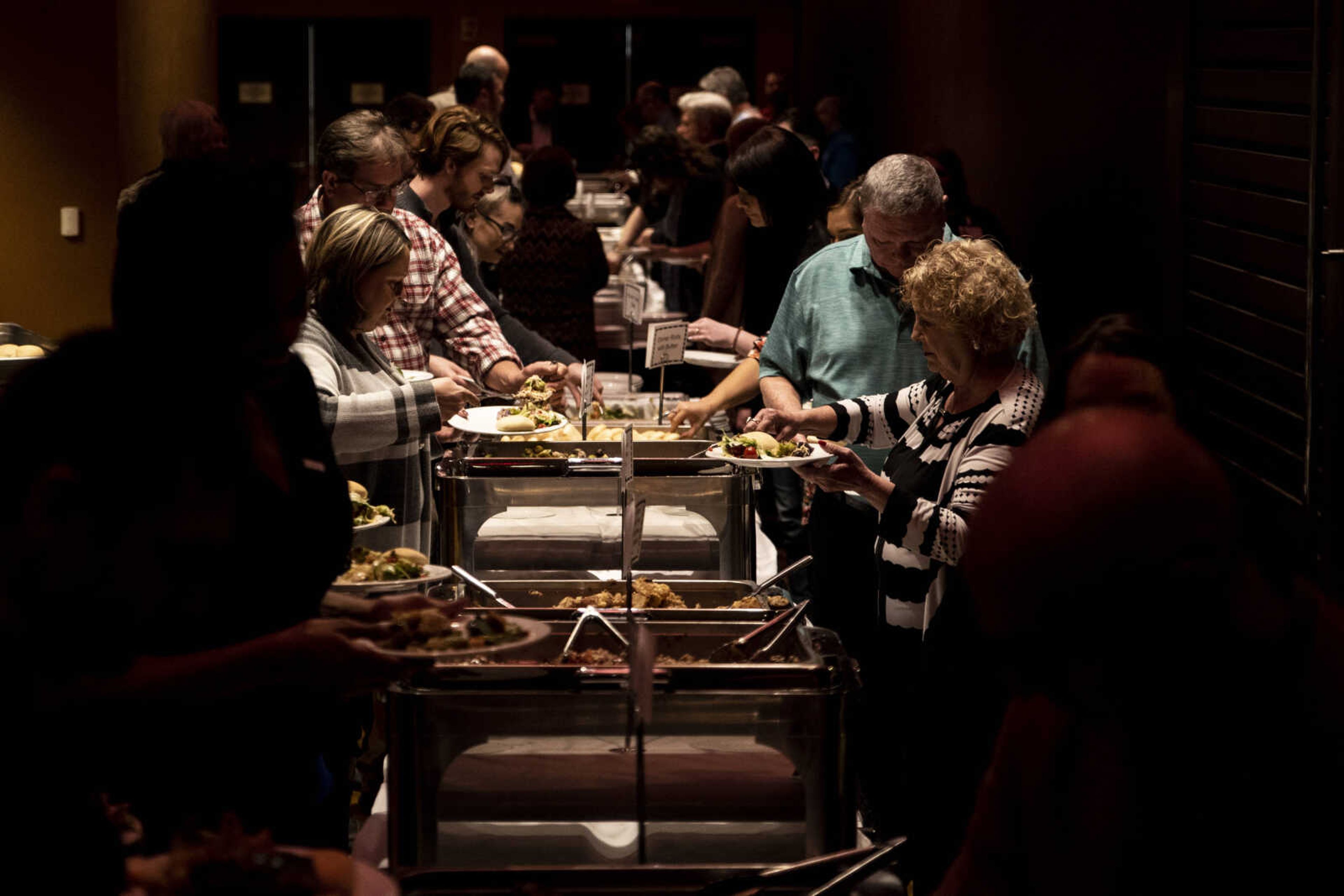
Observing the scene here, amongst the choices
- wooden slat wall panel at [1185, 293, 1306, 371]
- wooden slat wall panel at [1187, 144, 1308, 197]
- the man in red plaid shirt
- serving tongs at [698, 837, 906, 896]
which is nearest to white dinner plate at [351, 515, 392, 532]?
the man in red plaid shirt

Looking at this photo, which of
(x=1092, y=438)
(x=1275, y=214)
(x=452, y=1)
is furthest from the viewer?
(x=452, y=1)

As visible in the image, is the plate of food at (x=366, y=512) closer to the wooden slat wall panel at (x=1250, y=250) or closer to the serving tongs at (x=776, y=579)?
the serving tongs at (x=776, y=579)

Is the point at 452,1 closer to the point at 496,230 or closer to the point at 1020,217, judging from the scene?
the point at 496,230

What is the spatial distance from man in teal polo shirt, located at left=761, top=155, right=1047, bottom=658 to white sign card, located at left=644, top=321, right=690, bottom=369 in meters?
0.40

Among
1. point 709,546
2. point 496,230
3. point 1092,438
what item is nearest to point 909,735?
point 709,546

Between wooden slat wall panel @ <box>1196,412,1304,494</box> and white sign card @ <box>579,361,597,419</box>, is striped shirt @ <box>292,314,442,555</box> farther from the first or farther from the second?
wooden slat wall panel @ <box>1196,412,1304,494</box>

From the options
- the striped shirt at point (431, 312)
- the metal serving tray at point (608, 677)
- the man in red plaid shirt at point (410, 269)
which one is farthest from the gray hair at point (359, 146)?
the metal serving tray at point (608, 677)

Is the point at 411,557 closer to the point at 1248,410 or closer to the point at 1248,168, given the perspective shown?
the point at 1248,410

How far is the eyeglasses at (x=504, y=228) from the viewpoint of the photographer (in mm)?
5359

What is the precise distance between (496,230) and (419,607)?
152 inches

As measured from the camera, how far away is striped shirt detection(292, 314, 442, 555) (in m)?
2.70

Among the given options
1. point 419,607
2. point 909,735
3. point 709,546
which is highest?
point 419,607

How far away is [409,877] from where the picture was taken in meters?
1.61

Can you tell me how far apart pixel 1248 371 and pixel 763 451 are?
989mm
